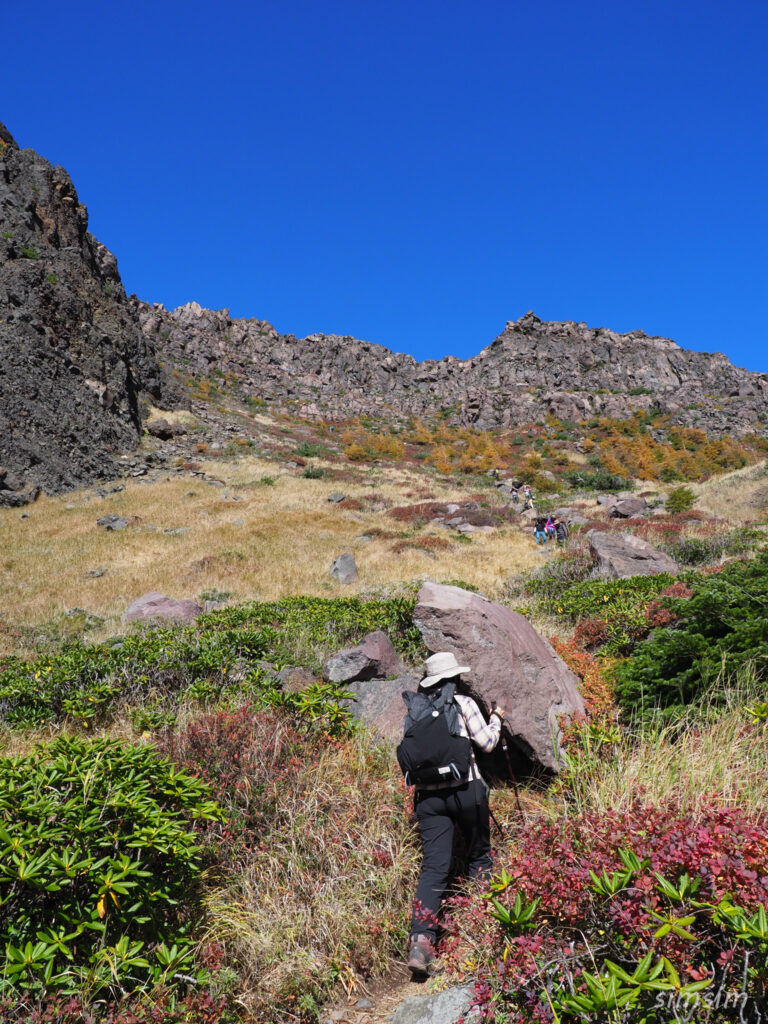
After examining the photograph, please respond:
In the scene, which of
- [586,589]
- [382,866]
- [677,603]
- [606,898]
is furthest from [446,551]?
[606,898]

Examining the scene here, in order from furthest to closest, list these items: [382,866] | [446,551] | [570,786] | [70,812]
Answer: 1. [446,551]
2. [570,786]
3. [382,866]
4. [70,812]

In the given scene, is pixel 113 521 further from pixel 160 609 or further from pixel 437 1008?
pixel 437 1008

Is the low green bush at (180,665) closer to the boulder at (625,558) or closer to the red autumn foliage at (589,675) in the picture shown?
the red autumn foliage at (589,675)

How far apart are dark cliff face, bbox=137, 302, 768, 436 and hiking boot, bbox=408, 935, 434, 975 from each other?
75.9 m

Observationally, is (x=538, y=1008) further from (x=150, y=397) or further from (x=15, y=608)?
(x=150, y=397)

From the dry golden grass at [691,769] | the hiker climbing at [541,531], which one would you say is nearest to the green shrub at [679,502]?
the hiker climbing at [541,531]

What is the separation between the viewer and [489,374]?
326 ft

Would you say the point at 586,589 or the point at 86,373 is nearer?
the point at 586,589

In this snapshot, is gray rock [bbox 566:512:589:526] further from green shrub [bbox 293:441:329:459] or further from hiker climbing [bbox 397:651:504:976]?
green shrub [bbox 293:441:329:459]

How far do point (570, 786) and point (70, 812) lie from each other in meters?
3.42

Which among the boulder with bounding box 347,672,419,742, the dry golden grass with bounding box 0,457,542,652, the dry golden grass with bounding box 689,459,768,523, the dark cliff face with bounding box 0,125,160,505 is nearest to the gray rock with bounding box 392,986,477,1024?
the boulder with bounding box 347,672,419,742

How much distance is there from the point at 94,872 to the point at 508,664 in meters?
3.56

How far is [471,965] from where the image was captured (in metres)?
2.61

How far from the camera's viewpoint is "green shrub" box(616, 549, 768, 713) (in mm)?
4551
